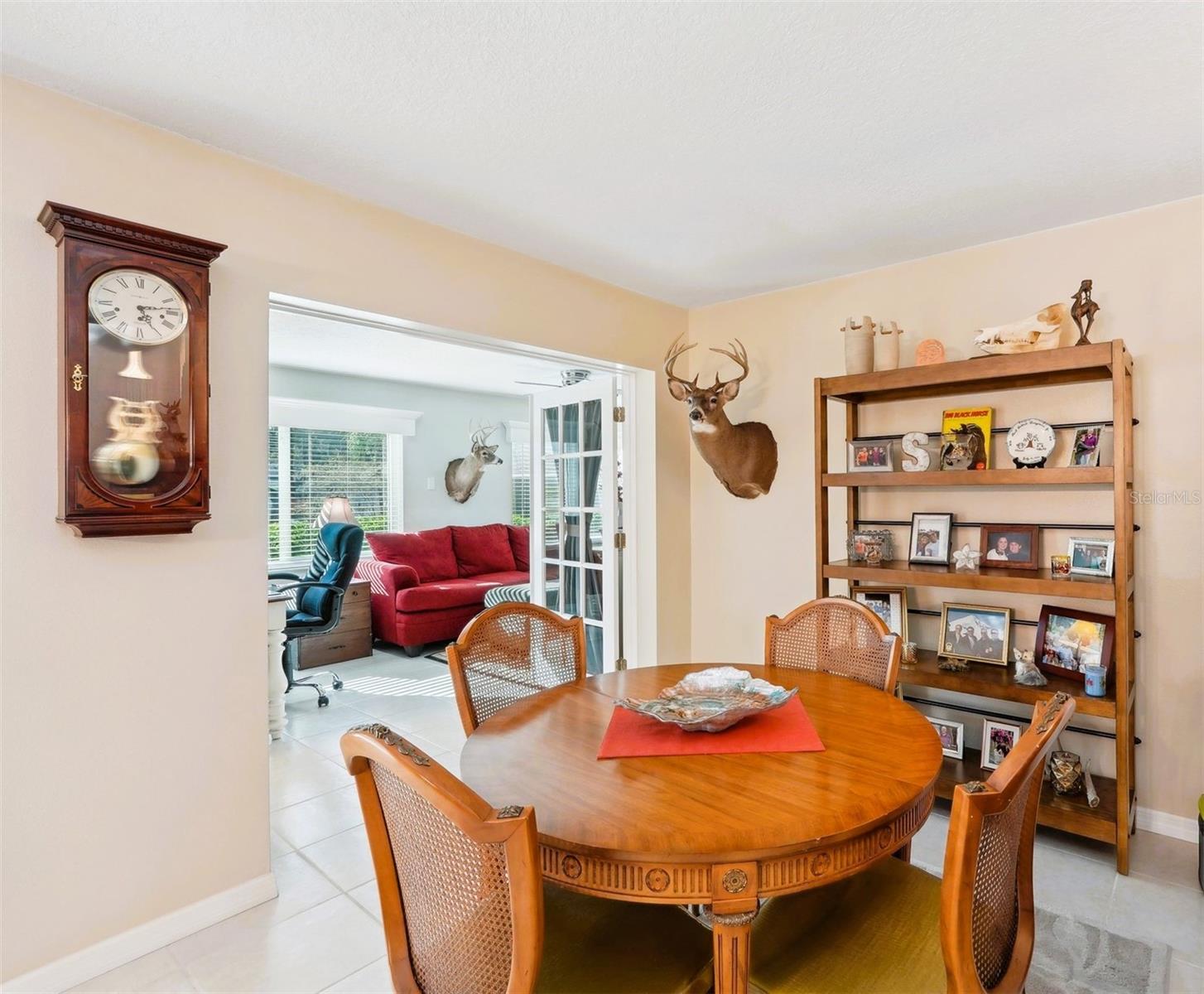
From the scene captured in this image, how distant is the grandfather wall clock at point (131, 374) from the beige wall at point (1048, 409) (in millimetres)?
2663

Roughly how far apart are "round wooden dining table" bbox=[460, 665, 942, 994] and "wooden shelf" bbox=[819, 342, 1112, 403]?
151cm

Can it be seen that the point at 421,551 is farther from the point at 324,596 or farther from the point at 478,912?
the point at 478,912

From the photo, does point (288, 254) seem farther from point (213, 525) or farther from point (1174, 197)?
point (1174, 197)

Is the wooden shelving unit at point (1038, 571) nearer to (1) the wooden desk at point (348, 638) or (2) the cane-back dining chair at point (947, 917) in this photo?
(2) the cane-back dining chair at point (947, 917)

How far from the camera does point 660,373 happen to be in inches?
151

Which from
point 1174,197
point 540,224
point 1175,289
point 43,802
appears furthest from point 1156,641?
point 43,802

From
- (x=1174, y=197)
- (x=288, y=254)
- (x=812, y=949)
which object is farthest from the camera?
(x=1174, y=197)

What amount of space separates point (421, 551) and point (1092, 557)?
201 inches

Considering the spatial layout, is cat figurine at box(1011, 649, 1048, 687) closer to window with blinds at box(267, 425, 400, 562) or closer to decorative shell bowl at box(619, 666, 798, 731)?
decorative shell bowl at box(619, 666, 798, 731)

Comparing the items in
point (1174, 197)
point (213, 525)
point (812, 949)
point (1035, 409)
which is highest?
point (1174, 197)

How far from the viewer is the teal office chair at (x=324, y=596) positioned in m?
4.43

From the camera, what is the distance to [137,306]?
75.3 inches

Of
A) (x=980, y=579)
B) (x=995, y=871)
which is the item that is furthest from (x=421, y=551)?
(x=995, y=871)

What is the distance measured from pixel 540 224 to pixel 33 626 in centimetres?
216
